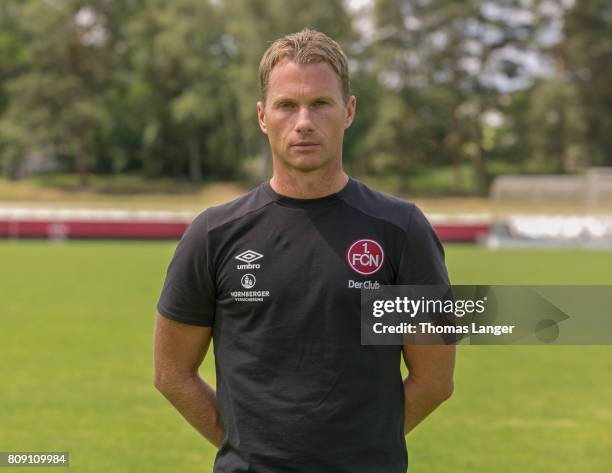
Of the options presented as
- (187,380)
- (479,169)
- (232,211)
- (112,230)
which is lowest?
(479,169)

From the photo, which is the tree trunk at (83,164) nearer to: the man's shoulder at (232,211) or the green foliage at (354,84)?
the green foliage at (354,84)

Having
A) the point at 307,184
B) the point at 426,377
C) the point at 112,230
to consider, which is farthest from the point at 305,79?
the point at 112,230

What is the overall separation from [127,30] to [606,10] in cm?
3564

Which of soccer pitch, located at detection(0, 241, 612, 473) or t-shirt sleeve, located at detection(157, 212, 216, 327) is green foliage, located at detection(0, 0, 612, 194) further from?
t-shirt sleeve, located at detection(157, 212, 216, 327)

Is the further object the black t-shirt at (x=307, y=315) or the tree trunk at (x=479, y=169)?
the tree trunk at (x=479, y=169)

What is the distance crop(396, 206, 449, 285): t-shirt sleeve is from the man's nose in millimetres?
435

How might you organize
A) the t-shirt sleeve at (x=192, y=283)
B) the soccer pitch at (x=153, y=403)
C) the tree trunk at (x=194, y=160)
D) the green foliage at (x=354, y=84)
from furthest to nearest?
the tree trunk at (x=194, y=160) < the green foliage at (x=354, y=84) < the soccer pitch at (x=153, y=403) < the t-shirt sleeve at (x=192, y=283)

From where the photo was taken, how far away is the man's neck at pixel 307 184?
2848 millimetres

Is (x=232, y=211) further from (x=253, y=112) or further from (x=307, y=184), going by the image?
(x=253, y=112)

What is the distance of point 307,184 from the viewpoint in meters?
2.84

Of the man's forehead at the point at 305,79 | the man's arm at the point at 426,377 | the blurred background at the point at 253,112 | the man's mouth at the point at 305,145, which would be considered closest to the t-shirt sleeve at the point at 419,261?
the man's arm at the point at 426,377

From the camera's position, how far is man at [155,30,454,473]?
2.79 metres

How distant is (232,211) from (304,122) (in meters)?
0.37

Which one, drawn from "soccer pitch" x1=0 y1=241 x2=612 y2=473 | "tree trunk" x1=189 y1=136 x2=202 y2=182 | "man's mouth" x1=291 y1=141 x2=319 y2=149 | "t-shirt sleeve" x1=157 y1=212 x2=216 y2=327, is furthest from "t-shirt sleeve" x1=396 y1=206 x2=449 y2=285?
"tree trunk" x1=189 y1=136 x2=202 y2=182
